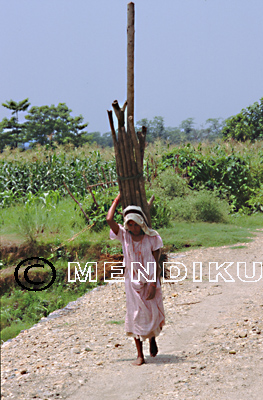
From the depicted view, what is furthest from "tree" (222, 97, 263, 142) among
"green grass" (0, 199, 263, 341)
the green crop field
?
"green grass" (0, 199, 263, 341)

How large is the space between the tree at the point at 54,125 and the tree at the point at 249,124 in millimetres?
10378

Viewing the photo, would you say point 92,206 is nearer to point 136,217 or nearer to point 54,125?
point 136,217

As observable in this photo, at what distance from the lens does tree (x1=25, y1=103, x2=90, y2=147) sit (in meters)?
30.9

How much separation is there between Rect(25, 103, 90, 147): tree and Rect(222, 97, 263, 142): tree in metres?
10.4

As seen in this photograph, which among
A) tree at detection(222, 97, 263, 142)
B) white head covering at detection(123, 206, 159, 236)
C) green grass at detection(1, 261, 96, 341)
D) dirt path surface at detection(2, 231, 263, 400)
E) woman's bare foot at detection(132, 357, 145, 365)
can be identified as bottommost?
green grass at detection(1, 261, 96, 341)

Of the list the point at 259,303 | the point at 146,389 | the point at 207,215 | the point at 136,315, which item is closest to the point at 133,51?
the point at 136,315

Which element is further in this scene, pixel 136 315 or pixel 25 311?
pixel 25 311

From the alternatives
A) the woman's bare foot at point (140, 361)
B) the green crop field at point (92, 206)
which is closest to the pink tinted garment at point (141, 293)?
the woman's bare foot at point (140, 361)

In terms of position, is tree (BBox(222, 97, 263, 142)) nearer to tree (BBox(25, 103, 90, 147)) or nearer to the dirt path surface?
tree (BBox(25, 103, 90, 147))

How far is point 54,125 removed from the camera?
31203 mm

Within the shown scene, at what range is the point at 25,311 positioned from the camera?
7.43 meters

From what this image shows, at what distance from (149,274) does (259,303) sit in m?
2.54

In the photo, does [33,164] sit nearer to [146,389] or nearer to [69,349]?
[69,349]

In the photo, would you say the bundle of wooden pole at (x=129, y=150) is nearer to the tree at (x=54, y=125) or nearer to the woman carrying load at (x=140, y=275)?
Result: the woman carrying load at (x=140, y=275)
